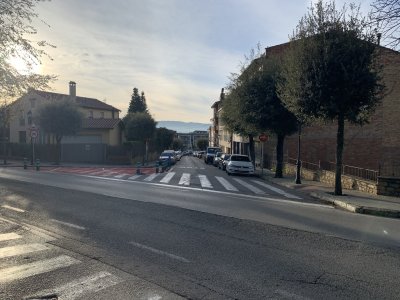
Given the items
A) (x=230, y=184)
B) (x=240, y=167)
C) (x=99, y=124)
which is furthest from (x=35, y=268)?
(x=99, y=124)

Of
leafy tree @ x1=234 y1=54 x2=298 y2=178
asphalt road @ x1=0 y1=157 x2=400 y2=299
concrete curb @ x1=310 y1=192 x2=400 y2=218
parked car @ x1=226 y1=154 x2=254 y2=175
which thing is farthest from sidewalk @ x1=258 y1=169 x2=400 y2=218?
parked car @ x1=226 y1=154 x2=254 y2=175

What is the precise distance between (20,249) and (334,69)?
12.5m

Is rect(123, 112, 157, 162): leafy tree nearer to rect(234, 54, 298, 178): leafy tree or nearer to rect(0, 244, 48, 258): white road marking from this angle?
rect(234, 54, 298, 178): leafy tree

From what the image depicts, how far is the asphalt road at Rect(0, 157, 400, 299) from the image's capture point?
17.4ft

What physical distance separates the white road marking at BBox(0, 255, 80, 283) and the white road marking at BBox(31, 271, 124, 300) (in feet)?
2.50

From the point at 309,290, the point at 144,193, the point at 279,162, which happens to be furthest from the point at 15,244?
the point at 279,162

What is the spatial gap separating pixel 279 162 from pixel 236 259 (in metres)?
19.4

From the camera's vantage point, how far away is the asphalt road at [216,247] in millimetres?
5297

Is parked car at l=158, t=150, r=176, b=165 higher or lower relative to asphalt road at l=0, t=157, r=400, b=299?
higher

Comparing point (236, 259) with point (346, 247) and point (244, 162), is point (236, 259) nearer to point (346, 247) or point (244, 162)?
point (346, 247)

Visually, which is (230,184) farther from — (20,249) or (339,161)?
(20,249)

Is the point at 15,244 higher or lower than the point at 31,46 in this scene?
lower

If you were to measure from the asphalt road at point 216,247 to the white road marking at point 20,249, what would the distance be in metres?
0.26

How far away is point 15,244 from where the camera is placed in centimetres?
748
